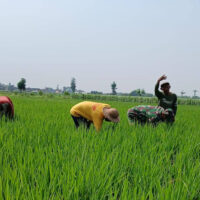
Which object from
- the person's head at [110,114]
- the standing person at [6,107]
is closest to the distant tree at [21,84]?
the standing person at [6,107]

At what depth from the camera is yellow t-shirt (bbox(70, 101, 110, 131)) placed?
7.35 feet

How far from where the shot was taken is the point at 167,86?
3.10 m

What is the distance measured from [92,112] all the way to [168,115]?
1341 mm

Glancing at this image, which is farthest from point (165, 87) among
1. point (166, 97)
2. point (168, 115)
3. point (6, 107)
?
point (6, 107)

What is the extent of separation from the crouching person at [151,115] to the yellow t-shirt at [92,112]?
2.73 ft

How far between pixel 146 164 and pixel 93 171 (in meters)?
0.39

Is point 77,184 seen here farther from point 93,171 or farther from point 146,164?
point 146,164

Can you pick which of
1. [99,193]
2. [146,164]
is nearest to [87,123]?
[146,164]

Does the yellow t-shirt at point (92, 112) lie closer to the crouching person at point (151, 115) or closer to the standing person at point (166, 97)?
the crouching person at point (151, 115)

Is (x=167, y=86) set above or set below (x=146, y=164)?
above

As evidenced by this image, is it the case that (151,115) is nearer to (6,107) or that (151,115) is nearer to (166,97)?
(166,97)

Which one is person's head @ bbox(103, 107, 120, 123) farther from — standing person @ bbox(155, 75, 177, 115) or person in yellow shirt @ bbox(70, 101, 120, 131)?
standing person @ bbox(155, 75, 177, 115)

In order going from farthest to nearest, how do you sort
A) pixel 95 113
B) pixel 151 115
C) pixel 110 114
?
pixel 151 115 < pixel 95 113 < pixel 110 114

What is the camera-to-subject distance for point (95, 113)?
228cm
